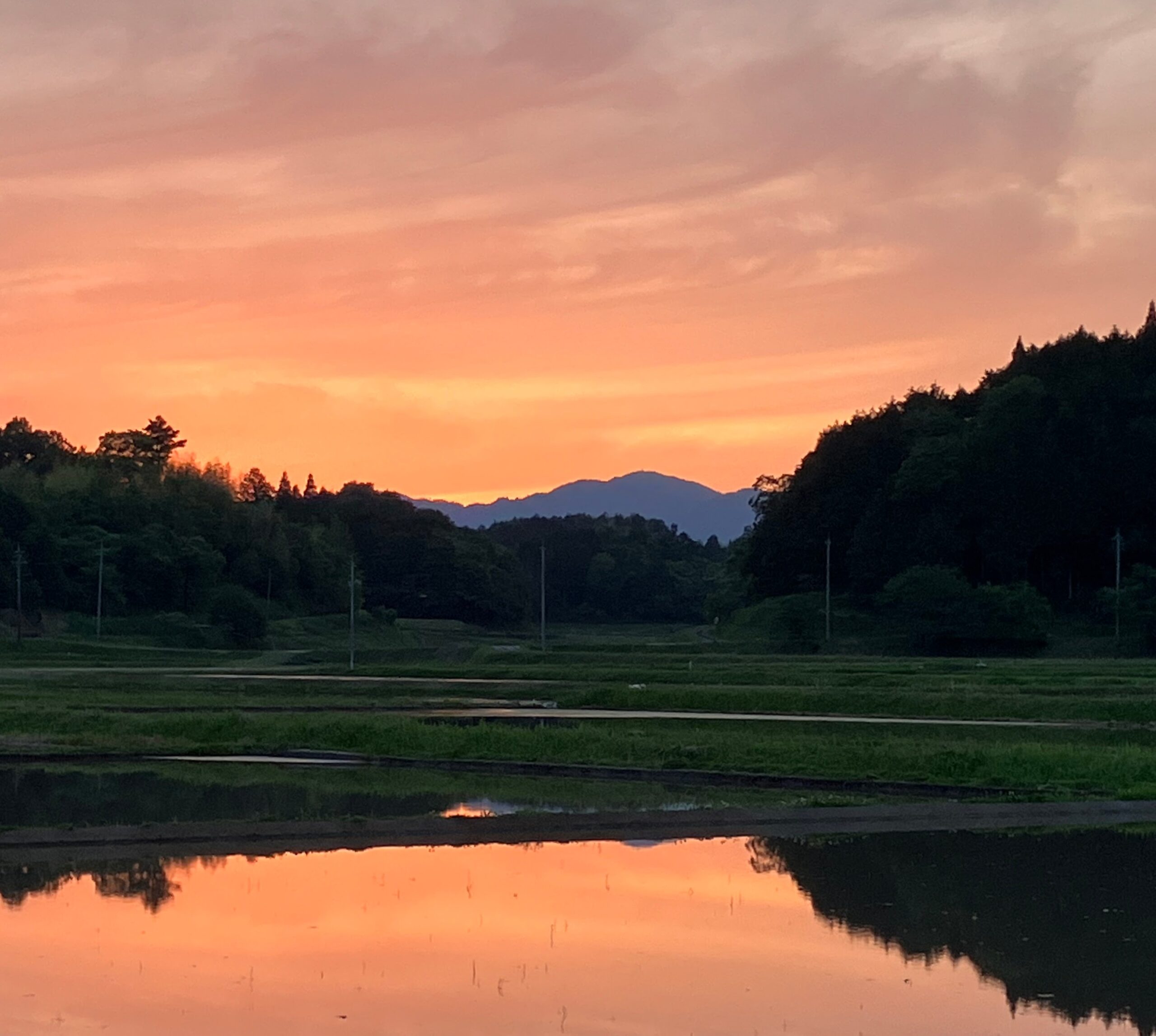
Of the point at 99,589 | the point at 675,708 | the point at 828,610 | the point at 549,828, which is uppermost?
the point at 99,589

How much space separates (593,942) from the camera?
13.0m

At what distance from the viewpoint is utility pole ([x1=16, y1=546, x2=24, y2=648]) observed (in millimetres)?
83000

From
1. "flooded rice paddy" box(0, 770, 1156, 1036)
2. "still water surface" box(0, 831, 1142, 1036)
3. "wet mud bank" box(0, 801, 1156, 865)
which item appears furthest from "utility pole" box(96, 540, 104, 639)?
"still water surface" box(0, 831, 1142, 1036)

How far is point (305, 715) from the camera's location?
114 ft

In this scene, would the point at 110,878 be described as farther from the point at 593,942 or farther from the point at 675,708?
the point at 675,708

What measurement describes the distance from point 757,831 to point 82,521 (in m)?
102

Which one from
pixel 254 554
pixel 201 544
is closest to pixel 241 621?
pixel 201 544

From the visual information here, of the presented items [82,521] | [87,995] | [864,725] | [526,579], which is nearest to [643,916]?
[87,995]

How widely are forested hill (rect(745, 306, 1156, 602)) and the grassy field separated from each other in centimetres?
2457

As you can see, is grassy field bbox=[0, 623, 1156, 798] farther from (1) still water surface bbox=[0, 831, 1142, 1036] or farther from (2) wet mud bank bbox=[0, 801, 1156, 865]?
(1) still water surface bbox=[0, 831, 1142, 1036]

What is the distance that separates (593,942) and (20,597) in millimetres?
79211

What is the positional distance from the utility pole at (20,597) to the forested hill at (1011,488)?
153ft

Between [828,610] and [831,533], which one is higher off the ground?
[831,533]

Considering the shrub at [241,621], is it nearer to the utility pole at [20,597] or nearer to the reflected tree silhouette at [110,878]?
the utility pole at [20,597]
